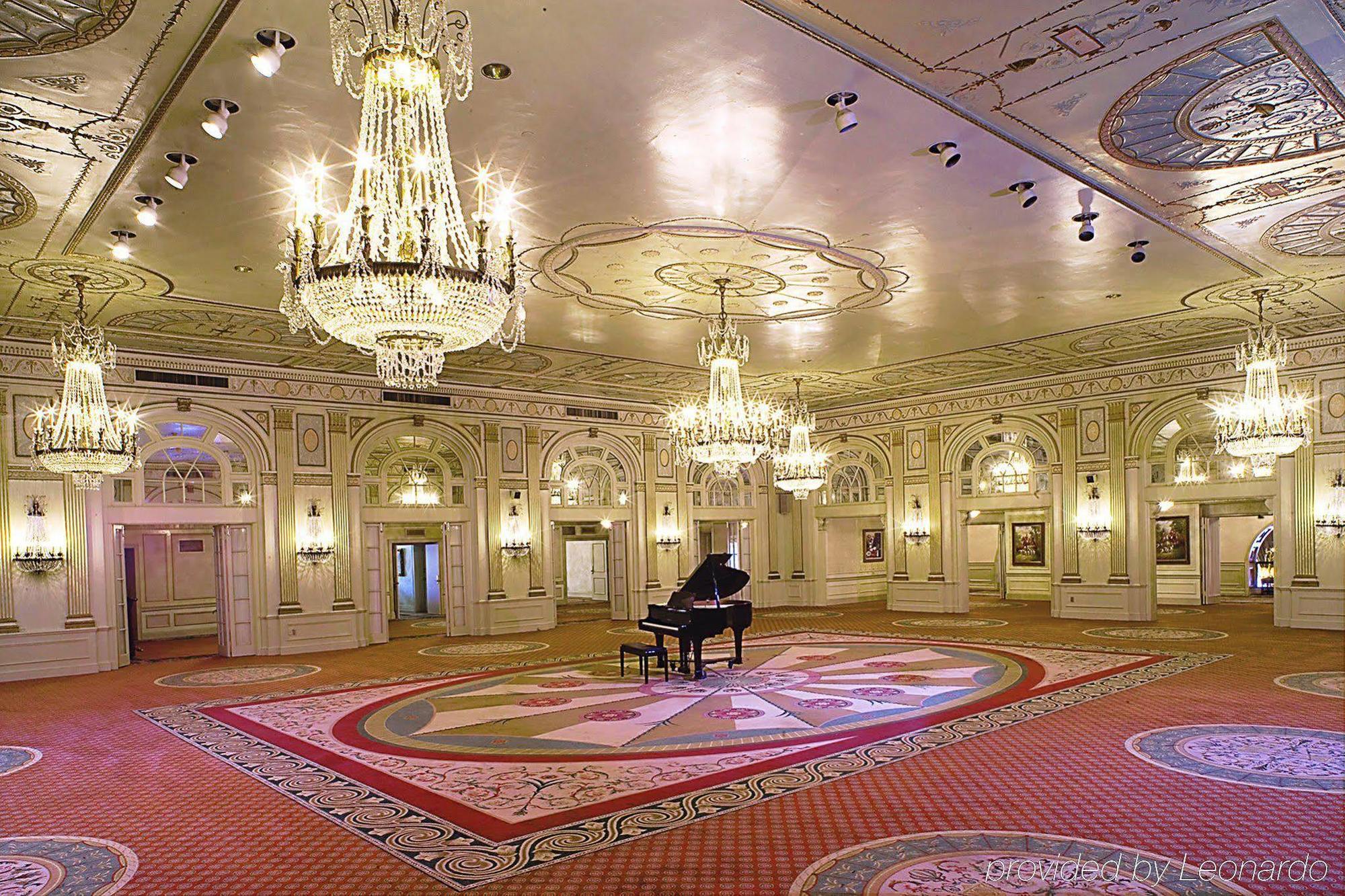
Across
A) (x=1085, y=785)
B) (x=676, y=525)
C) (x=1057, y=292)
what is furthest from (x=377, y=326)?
(x=676, y=525)

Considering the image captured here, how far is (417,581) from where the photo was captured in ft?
70.1

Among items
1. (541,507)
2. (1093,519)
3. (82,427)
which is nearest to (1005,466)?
(1093,519)

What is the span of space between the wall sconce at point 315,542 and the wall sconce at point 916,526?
1091 cm

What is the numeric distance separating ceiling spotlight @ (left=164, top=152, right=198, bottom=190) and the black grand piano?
658cm

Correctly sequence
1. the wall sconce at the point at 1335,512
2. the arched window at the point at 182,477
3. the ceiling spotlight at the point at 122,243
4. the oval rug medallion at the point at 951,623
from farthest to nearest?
the oval rug medallion at the point at 951,623 → the wall sconce at the point at 1335,512 → the arched window at the point at 182,477 → the ceiling spotlight at the point at 122,243

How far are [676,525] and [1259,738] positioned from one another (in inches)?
505

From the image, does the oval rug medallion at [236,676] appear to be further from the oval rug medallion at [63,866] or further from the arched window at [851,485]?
the arched window at [851,485]

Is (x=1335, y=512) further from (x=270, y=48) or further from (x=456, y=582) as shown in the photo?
(x=270, y=48)

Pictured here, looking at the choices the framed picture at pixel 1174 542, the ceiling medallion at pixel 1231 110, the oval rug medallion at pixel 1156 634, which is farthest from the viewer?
the framed picture at pixel 1174 542

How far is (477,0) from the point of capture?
4.50 meters

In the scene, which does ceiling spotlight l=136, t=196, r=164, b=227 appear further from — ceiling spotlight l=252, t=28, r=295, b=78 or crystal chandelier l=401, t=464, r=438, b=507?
crystal chandelier l=401, t=464, r=438, b=507

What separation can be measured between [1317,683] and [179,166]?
35.8 feet

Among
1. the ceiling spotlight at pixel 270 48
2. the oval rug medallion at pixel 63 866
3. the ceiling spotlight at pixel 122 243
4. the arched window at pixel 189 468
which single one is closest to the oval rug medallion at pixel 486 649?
the arched window at pixel 189 468

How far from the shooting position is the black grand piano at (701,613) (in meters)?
10.6
